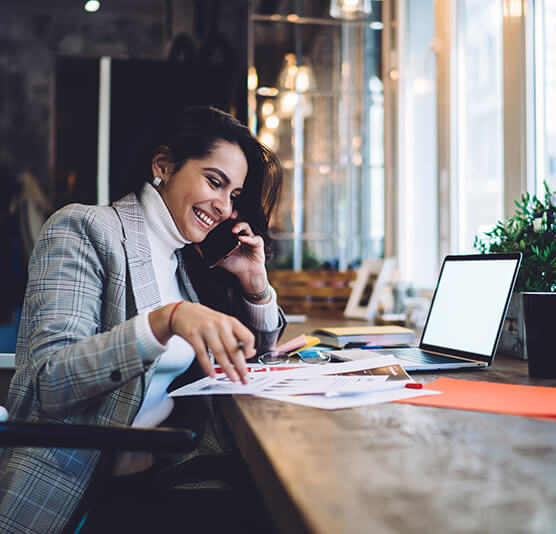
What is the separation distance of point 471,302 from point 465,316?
0.03m

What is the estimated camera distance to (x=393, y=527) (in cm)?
38


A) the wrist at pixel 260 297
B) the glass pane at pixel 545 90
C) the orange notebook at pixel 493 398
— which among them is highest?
the glass pane at pixel 545 90

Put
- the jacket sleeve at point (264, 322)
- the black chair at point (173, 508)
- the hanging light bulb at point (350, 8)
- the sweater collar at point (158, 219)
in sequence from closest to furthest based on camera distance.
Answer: the black chair at point (173, 508)
the sweater collar at point (158, 219)
the jacket sleeve at point (264, 322)
the hanging light bulb at point (350, 8)

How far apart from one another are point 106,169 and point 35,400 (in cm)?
216

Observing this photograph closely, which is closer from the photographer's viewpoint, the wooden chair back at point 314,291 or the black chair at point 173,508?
the black chair at point 173,508

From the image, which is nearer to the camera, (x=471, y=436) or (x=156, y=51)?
(x=471, y=436)

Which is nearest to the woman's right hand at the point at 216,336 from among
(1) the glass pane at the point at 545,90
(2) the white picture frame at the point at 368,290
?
(1) the glass pane at the point at 545,90

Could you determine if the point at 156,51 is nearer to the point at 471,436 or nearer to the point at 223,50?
the point at 223,50

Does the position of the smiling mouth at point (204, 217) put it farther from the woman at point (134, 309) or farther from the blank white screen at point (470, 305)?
the blank white screen at point (470, 305)

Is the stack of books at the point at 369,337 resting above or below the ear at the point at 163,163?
below

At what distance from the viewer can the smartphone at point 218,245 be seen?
1.54 m

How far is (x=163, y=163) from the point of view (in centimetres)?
142

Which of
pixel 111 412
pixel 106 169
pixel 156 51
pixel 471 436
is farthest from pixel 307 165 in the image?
pixel 471 436

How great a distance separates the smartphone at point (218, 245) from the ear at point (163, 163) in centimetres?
22
